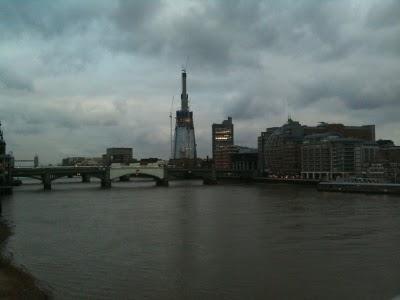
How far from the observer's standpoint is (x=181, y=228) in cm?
2983

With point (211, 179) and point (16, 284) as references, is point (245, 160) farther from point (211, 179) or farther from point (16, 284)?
point (16, 284)

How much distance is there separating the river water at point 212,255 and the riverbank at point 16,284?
54cm


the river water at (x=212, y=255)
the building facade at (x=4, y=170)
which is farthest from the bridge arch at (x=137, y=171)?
the river water at (x=212, y=255)

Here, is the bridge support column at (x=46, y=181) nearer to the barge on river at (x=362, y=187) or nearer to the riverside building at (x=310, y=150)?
the barge on river at (x=362, y=187)

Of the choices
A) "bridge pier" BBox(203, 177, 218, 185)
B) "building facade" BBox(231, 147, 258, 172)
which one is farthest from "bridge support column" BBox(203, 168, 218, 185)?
"building facade" BBox(231, 147, 258, 172)

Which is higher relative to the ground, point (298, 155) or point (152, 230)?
point (298, 155)

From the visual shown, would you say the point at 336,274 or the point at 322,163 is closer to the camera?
the point at 336,274

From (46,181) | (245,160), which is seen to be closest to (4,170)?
(46,181)

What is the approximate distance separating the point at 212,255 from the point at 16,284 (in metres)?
8.18

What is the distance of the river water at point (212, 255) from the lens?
52.0 feet

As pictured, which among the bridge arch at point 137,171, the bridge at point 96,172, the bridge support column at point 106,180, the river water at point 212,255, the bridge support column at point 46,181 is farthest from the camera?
the bridge arch at point 137,171

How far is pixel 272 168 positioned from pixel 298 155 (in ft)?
39.3

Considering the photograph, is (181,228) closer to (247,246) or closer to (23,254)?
(247,246)

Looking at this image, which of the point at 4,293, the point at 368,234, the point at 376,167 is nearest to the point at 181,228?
the point at 368,234
